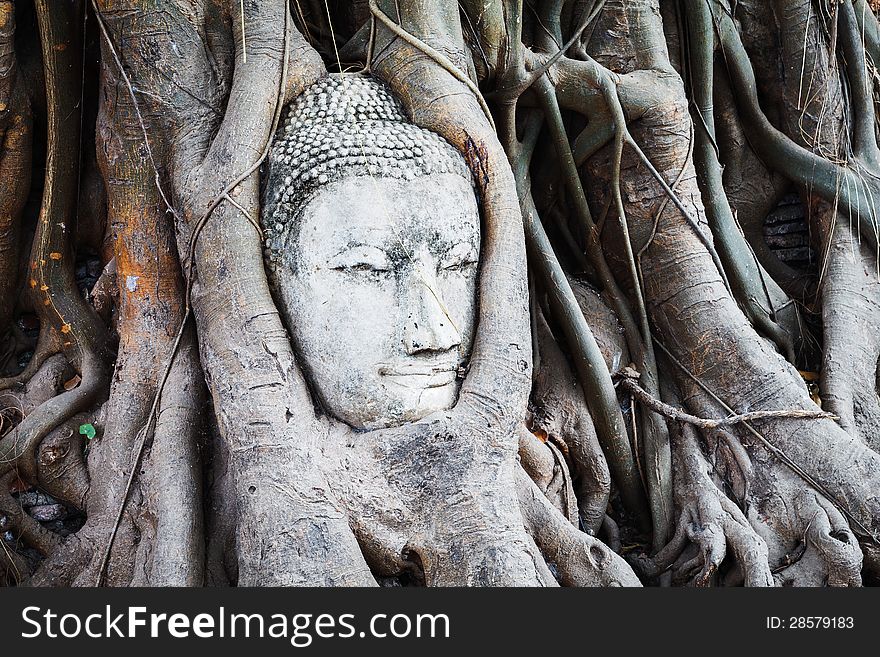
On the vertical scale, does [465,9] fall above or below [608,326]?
above

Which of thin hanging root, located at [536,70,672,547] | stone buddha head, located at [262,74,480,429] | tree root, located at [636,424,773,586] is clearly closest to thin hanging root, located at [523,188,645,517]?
thin hanging root, located at [536,70,672,547]

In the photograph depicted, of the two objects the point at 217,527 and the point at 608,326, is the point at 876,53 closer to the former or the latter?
the point at 608,326

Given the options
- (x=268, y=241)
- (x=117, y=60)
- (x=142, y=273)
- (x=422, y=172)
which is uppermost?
(x=117, y=60)

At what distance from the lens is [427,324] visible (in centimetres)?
230

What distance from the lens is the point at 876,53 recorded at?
3.88 m

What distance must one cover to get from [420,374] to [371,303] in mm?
224

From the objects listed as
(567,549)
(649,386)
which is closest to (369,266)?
(567,549)

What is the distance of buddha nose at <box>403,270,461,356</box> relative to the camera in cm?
228

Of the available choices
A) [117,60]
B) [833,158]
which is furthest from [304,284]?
[833,158]

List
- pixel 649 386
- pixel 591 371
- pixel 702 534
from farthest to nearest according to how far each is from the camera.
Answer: pixel 649 386 < pixel 591 371 < pixel 702 534

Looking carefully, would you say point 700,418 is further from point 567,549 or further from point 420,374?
point 420,374

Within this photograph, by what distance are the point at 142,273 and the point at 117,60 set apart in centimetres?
62

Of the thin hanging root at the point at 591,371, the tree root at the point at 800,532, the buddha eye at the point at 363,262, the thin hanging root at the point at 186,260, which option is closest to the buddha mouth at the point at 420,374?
the buddha eye at the point at 363,262

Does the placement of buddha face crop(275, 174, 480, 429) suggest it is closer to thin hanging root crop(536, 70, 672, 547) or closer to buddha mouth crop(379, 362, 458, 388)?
buddha mouth crop(379, 362, 458, 388)
